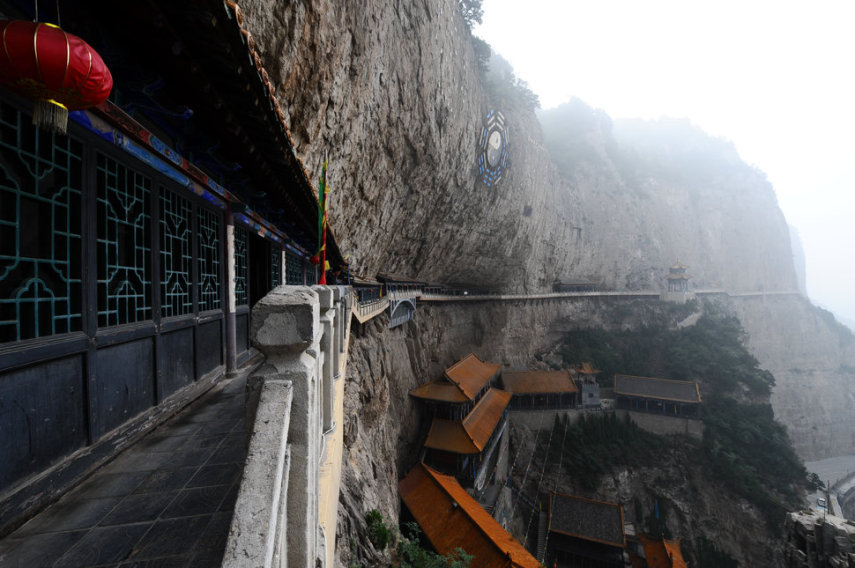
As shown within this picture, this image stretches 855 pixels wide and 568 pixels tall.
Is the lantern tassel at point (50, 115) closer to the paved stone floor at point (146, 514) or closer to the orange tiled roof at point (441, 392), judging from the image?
the paved stone floor at point (146, 514)

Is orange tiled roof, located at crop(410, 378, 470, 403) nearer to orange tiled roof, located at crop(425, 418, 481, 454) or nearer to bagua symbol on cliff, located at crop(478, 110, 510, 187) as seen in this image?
orange tiled roof, located at crop(425, 418, 481, 454)

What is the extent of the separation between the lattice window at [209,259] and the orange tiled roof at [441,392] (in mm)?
14623

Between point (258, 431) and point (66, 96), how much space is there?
2.00 meters

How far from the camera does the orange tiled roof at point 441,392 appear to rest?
18125 millimetres

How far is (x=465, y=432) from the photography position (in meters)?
17.0

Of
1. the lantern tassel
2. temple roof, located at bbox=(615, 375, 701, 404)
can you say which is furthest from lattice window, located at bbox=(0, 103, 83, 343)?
temple roof, located at bbox=(615, 375, 701, 404)

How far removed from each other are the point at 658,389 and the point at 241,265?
29234 mm

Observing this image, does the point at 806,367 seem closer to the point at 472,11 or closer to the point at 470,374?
the point at 470,374

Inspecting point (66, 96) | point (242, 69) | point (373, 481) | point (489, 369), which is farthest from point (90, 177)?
point (489, 369)

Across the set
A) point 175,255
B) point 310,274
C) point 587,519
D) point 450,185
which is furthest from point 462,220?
point 175,255

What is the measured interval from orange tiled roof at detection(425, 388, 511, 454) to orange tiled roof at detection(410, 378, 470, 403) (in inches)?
43.3

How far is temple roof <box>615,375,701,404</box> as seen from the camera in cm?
2475

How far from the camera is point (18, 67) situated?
162 centimetres

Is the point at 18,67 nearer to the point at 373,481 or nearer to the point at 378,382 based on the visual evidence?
the point at 373,481
